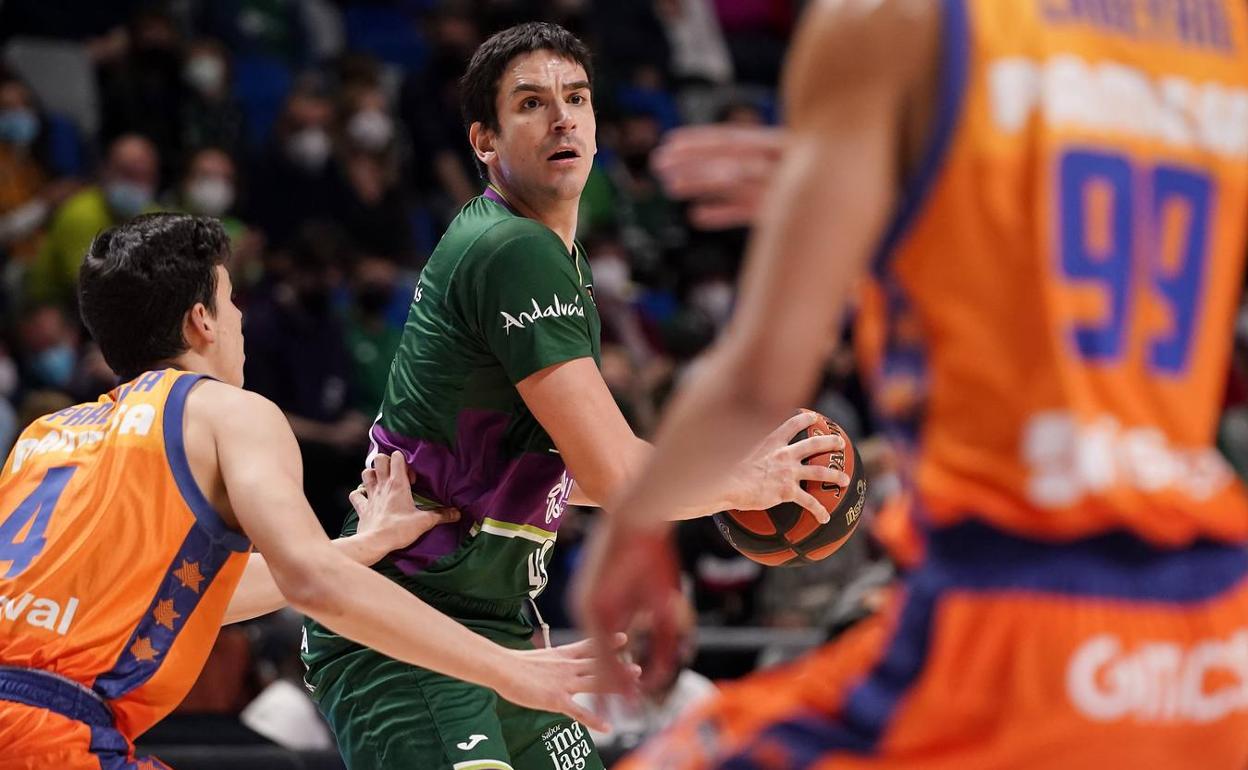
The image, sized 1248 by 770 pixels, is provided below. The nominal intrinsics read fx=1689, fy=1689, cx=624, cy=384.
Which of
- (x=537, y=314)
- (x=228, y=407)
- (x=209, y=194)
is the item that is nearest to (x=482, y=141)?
(x=537, y=314)

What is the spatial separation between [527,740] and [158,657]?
0.96 metres

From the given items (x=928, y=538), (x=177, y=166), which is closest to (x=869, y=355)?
(x=928, y=538)

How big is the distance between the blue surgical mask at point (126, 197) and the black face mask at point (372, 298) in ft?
4.60

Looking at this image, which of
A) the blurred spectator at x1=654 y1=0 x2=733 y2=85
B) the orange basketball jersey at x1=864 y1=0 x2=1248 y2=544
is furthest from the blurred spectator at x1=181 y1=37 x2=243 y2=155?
the orange basketball jersey at x1=864 y1=0 x2=1248 y2=544

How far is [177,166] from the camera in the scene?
10891mm

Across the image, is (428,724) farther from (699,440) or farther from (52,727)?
(699,440)

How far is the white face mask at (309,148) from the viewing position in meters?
11.1

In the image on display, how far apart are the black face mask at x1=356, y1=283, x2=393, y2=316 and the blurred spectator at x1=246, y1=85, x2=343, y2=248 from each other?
0.70 meters

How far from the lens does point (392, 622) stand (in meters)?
3.27

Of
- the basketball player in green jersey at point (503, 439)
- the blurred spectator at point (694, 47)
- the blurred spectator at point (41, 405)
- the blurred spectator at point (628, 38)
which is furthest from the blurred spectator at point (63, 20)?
the basketball player in green jersey at point (503, 439)

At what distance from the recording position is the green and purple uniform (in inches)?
154

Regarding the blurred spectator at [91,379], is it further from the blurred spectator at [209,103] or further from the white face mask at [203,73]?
the white face mask at [203,73]

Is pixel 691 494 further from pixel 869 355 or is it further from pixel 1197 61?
pixel 1197 61

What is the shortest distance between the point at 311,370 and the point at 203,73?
270 cm
